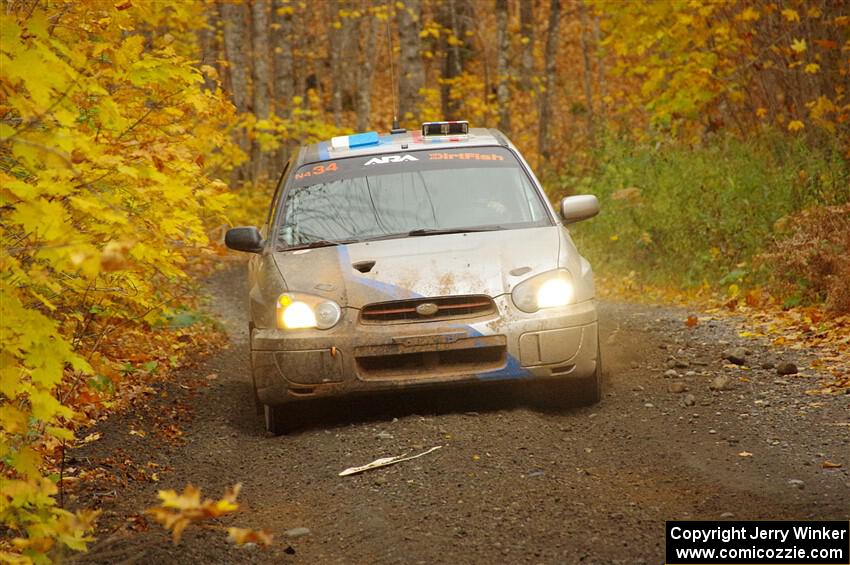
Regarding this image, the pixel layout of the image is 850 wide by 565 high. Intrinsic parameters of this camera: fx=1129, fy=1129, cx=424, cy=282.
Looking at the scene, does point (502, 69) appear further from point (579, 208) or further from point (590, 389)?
point (590, 389)

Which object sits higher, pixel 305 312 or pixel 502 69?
pixel 502 69

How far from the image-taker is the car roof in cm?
866

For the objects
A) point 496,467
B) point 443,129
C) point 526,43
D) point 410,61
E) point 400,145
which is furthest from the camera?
point 526,43

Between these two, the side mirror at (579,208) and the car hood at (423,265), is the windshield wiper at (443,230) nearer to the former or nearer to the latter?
the car hood at (423,265)

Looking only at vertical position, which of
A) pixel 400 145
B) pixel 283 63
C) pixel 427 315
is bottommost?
pixel 427 315

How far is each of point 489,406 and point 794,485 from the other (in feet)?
8.27

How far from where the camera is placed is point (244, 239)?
8070 millimetres

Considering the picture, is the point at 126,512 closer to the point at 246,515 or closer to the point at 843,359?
the point at 246,515

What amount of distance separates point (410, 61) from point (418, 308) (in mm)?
12531

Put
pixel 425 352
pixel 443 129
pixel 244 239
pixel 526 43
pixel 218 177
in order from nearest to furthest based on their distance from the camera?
pixel 425 352, pixel 244 239, pixel 443 129, pixel 218 177, pixel 526 43

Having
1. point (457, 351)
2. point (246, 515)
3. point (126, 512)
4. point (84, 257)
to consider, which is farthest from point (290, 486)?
point (84, 257)

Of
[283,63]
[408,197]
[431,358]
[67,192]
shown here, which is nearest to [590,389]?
[431,358]

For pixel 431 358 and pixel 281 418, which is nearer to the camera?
pixel 431 358

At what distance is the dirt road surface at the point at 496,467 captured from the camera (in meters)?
5.04
